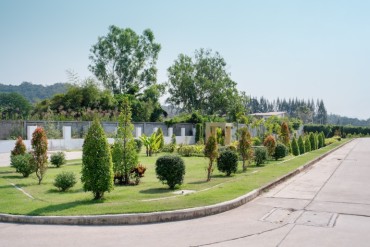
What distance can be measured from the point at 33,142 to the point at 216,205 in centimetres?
711

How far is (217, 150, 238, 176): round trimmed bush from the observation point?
50.6ft

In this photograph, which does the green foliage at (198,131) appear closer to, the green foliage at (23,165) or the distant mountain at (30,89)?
the green foliage at (23,165)

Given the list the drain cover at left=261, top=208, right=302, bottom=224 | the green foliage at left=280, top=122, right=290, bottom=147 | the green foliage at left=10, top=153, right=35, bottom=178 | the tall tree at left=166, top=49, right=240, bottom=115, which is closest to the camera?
the drain cover at left=261, top=208, right=302, bottom=224

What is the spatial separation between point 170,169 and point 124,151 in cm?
208

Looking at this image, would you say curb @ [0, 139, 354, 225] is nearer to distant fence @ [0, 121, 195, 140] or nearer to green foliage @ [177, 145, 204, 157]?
distant fence @ [0, 121, 195, 140]

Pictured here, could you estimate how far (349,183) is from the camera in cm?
1434

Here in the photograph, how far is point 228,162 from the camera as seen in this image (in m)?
15.5

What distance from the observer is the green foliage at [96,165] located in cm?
1001

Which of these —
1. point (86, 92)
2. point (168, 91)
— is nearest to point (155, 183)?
point (86, 92)

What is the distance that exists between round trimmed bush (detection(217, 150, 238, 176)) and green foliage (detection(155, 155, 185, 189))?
12.5 ft

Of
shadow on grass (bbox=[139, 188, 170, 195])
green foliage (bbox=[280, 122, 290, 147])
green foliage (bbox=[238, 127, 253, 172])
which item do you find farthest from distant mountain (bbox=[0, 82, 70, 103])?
shadow on grass (bbox=[139, 188, 170, 195])

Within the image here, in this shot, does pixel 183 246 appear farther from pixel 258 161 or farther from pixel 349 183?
pixel 258 161

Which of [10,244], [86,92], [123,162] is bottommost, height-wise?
[10,244]

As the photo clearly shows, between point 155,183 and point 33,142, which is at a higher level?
point 33,142
